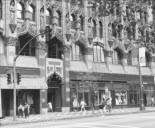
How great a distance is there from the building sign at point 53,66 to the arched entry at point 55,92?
48 cm

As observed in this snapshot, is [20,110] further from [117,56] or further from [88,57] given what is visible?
[117,56]

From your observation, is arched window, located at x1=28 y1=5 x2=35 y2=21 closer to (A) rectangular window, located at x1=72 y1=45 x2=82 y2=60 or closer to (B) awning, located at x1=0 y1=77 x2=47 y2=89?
(B) awning, located at x1=0 y1=77 x2=47 y2=89

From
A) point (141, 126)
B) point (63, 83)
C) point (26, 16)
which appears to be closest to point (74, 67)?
point (63, 83)

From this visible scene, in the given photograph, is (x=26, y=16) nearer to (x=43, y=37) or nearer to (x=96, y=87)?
(x=43, y=37)

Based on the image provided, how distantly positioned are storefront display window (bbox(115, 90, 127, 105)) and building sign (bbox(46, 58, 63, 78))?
11.6 m

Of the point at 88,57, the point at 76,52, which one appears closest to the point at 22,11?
the point at 76,52

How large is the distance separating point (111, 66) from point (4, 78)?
1889 cm

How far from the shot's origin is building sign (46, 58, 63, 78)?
4791 cm

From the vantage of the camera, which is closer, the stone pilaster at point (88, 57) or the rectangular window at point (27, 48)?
the rectangular window at point (27, 48)

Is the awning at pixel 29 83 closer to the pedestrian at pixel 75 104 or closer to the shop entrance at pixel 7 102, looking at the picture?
the shop entrance at pixel 7 102

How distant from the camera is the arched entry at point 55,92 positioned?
48.9 meters

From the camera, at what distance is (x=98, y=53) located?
2183 inches

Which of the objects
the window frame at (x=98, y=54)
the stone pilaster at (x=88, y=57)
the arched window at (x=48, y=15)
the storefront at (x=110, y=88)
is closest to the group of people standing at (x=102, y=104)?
the storefront at (x=110, y=88)

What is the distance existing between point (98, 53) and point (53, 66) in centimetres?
911
